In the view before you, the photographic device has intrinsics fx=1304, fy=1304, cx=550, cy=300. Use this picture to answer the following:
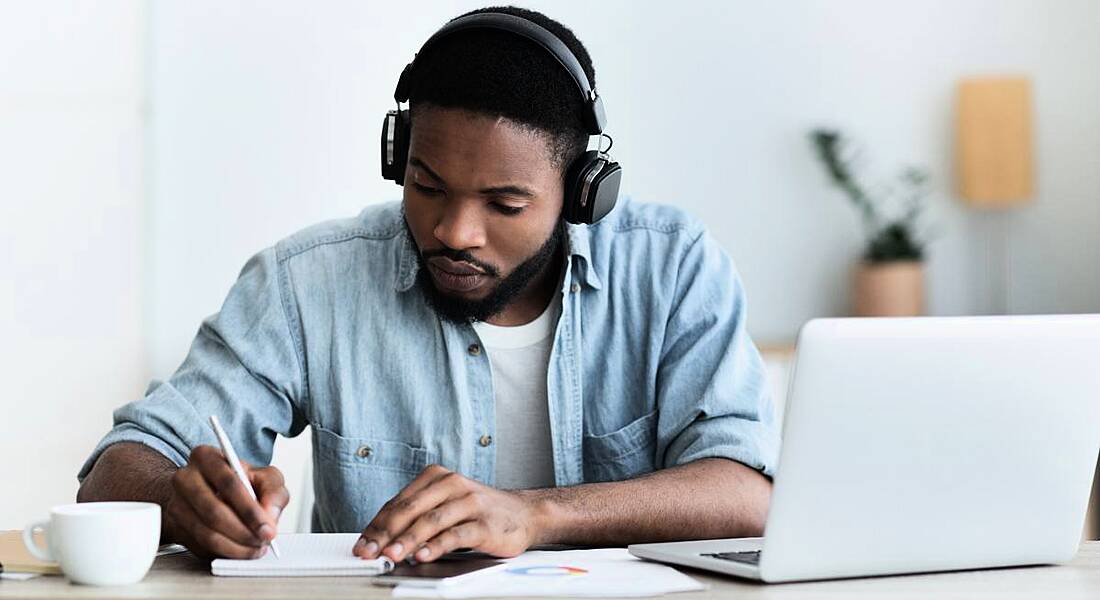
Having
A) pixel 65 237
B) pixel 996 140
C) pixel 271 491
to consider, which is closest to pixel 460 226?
pixel 271 491

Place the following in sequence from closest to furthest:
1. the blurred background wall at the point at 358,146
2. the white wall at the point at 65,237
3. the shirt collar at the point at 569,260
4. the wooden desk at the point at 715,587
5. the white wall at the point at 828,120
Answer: the wooden desk at the point at 715,587 → the shirt collar at the point at 569,260 → the white wall at the point at 65,237 → the blurred background wall at the point at 358,146 → the white wall at the point at 828,120

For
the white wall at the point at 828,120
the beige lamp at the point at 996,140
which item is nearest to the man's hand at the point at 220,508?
the white wall at the point at 828,120

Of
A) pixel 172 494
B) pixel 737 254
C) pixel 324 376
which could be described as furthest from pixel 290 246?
pixel 737 254

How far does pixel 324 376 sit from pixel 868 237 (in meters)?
2.27

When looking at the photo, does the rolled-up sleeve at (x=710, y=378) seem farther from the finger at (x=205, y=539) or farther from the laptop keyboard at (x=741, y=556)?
the finger at (x=205, y=539)

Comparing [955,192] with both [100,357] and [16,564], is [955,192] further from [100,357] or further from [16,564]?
[16,564]

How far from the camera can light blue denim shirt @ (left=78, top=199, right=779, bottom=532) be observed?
1.64 meters

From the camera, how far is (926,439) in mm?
1083

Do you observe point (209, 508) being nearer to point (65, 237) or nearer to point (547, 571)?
point (547, 571)

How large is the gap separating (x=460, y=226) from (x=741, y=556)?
0.52 meters

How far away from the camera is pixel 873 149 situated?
11.9 ft

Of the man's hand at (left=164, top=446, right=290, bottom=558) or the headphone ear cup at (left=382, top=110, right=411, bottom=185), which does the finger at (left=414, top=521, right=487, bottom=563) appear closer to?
the man's hand at (left=164, top=446, right=290, bottom=558)

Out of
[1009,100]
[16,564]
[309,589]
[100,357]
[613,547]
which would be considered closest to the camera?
[309,589]

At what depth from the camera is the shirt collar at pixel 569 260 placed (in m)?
1.69
